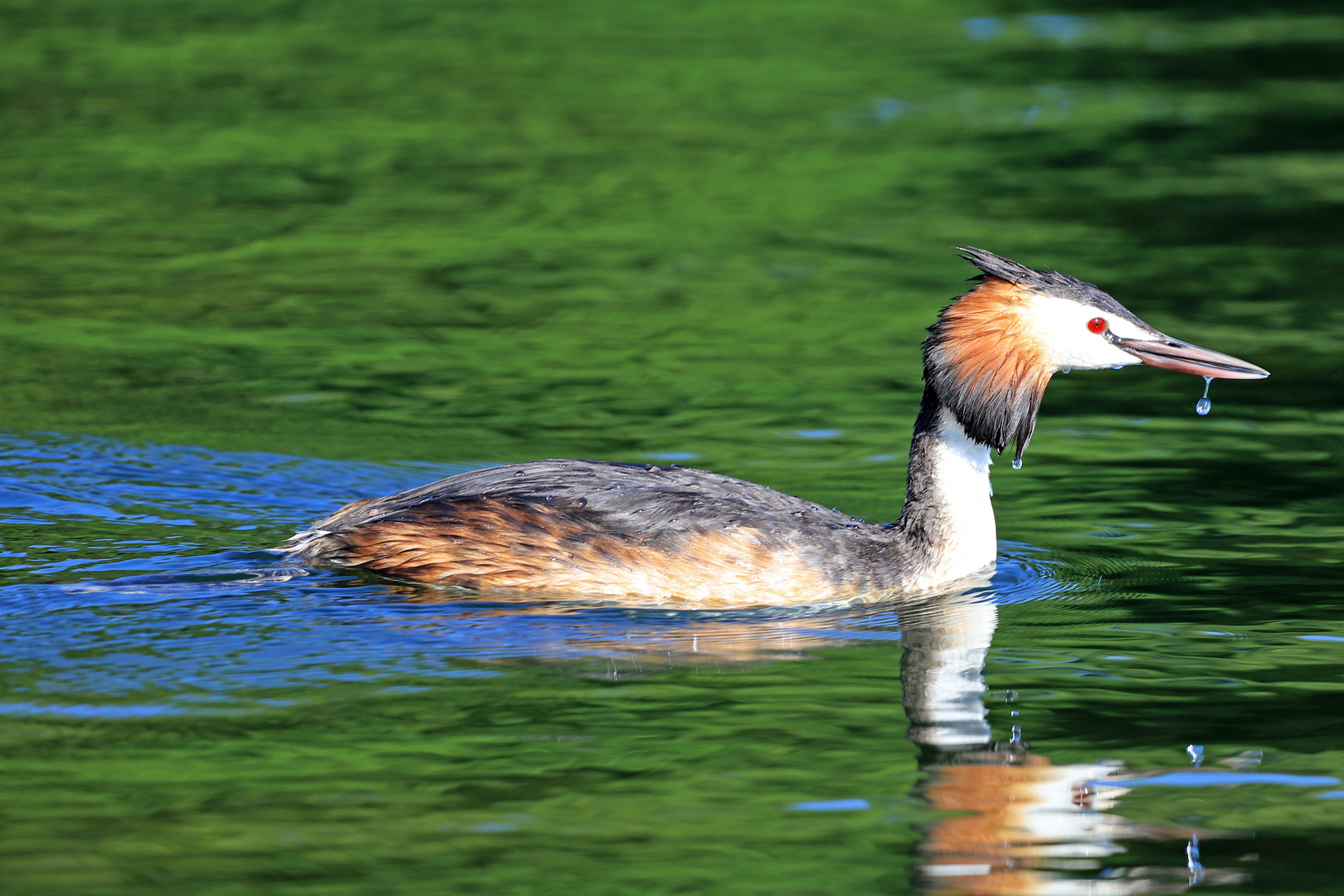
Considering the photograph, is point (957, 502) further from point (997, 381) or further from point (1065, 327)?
point (1065, 327)

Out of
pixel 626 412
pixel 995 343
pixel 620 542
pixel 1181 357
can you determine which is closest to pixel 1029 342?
pixel 995 343

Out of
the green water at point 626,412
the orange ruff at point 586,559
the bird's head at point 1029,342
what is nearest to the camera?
the green water at point 626,412

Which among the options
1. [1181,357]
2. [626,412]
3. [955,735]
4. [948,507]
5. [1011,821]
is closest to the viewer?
[1011,821]

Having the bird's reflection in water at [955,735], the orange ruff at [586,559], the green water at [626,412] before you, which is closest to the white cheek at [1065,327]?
the green water at [626,412]

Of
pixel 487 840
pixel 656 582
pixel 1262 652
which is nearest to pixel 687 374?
pixel 656 582

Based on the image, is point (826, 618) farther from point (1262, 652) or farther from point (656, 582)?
point (1262, 652)

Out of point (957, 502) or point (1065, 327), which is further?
point (957, 502)

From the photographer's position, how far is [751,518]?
9.50 metres

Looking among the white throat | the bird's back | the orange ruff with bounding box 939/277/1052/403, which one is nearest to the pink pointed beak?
the orange ruff with bounding box 939/277/1052/403

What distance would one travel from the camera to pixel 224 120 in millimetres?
20234

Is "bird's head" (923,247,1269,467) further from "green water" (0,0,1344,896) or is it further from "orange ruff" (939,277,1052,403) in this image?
"green water" (0,0,1344,896)

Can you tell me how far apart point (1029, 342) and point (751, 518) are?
5.25 feet

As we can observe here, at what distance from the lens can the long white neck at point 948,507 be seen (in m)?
9.85

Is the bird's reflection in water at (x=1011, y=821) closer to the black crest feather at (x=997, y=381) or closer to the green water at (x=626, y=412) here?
the green water at (x=626, y=412)
